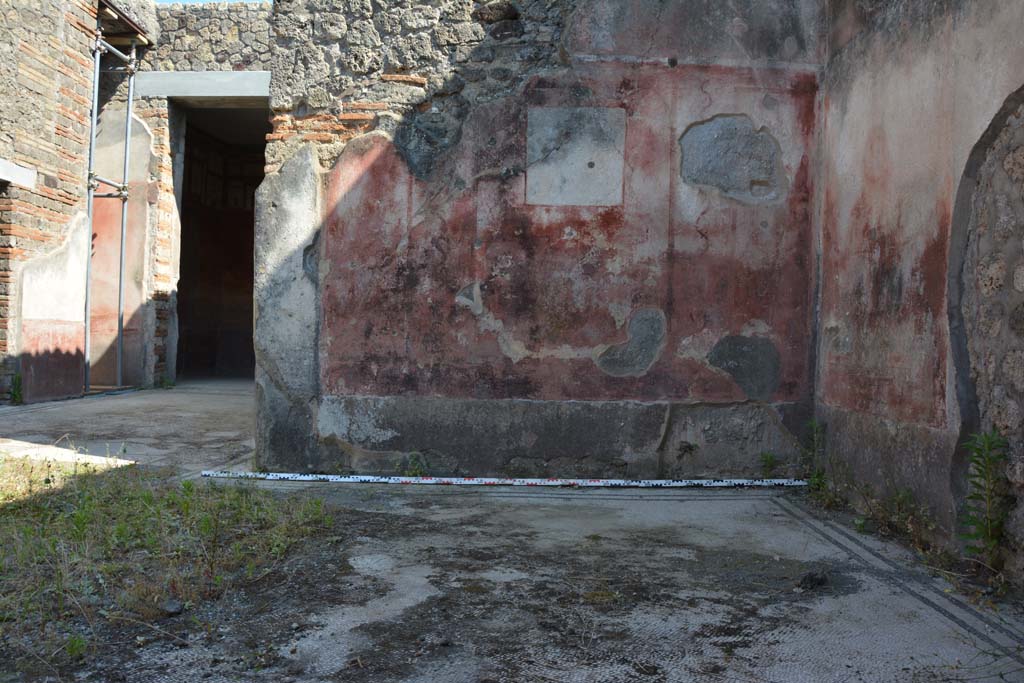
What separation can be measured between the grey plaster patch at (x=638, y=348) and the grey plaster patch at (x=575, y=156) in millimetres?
628

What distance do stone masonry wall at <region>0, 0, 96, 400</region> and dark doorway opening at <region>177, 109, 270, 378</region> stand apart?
4322mm

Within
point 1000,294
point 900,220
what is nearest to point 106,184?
point 900,220

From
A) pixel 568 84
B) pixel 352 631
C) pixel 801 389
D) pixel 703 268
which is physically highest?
pixel 568 84

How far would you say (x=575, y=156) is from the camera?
4062 mm

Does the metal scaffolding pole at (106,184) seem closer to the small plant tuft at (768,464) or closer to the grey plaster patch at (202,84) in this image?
the grey plaster patch at (202,84)

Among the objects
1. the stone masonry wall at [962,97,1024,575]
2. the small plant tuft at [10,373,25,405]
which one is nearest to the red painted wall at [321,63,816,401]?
the stone masonry wall at [962,97,1024,575]

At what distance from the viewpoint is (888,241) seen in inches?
128

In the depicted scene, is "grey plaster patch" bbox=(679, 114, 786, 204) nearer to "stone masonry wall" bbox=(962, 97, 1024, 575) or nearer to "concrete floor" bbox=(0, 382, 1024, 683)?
"stone masonry wall" bbox=(962, 97, 1024, 575)

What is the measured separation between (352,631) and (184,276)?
40.0 ft

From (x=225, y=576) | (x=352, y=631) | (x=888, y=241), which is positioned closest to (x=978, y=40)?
(x=888, y=241)

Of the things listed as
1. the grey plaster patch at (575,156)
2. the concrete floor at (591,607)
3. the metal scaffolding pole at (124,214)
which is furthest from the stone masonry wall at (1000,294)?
the metal scaffolding pole at (124,214)

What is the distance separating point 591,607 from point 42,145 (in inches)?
311

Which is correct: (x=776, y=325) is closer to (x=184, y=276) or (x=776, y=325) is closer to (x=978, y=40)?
(x=978, y=40)

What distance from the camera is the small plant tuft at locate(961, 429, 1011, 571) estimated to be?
242 centimetres
